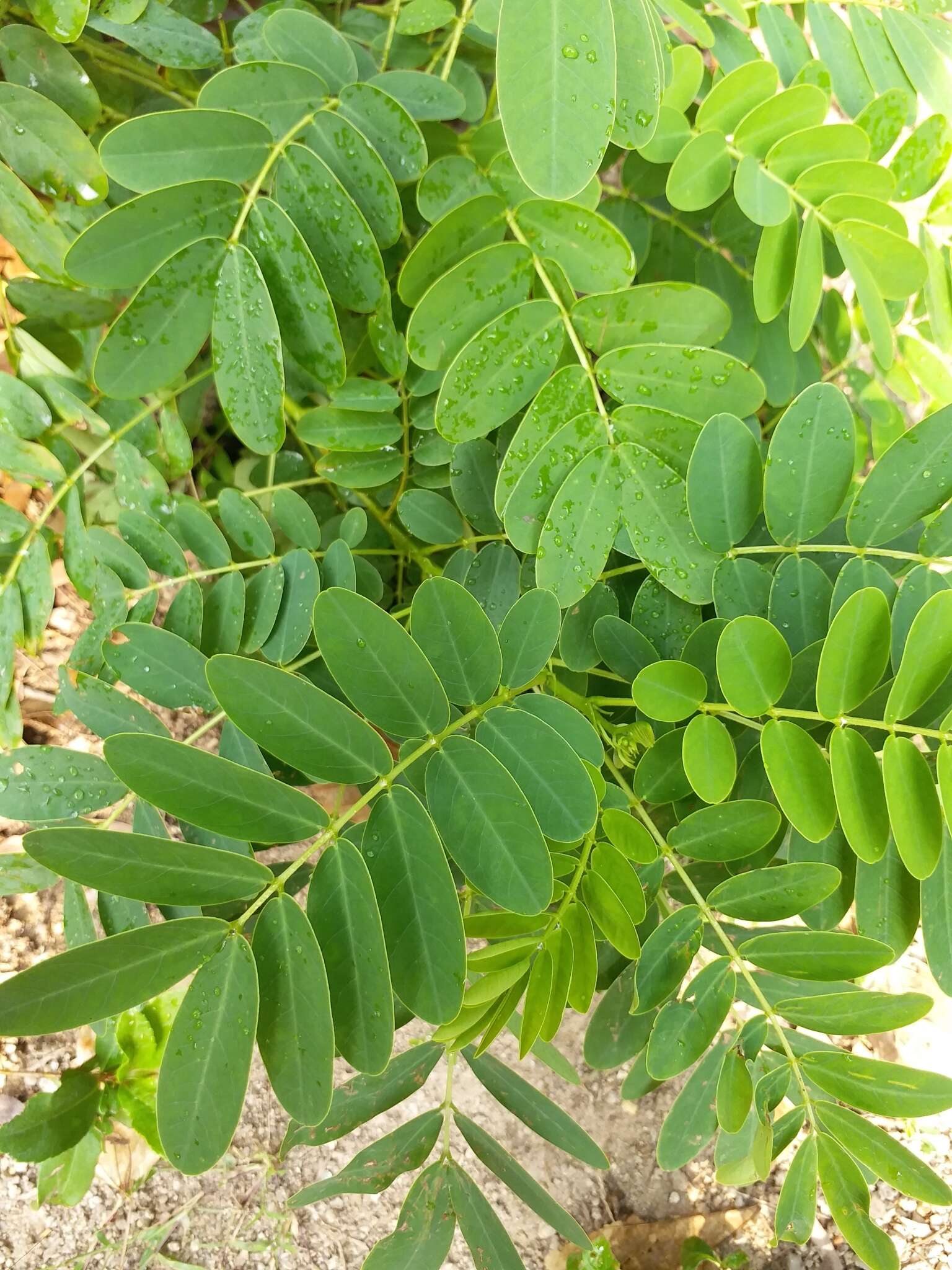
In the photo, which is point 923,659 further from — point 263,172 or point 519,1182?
point 263,172

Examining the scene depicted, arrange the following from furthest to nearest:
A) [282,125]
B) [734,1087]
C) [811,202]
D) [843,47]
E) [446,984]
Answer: [843,47] → [811,202] → [282,125] → [734,1087] → [446,984]

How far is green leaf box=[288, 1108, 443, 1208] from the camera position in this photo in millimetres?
1056

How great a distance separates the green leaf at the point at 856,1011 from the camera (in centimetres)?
83

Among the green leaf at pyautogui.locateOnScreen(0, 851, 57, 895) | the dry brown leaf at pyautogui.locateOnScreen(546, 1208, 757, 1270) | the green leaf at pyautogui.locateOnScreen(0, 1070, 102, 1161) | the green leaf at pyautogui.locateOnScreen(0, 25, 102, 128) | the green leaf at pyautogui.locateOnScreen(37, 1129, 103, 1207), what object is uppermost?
the green leaf at pyautogui.locateOnScreen(0, 25, 102, 128)

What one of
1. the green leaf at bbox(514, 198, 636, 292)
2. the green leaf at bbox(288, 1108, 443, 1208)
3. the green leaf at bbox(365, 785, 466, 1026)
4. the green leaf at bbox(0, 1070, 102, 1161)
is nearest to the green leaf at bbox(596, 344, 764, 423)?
the green leaf at bbox(514, 198, 636, 292)

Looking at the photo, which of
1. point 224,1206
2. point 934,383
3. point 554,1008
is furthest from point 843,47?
point 224,1206

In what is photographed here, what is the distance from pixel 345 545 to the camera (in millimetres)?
1146

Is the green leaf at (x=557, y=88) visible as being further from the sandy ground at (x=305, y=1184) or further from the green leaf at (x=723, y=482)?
the sandy ground at (x=305, y=1184)

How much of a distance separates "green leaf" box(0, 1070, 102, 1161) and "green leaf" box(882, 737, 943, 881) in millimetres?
1189

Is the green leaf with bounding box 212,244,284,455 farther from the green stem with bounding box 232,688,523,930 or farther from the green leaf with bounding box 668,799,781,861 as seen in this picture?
the green leaf with bounding box 668,799,781,861

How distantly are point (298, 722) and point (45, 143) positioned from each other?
2.88ft

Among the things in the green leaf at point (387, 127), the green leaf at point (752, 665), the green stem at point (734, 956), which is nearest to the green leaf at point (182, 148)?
the green leaf at point (387, 127)

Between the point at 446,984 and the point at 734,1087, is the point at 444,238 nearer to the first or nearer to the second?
the point at 446,984

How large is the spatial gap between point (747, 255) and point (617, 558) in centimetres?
53
